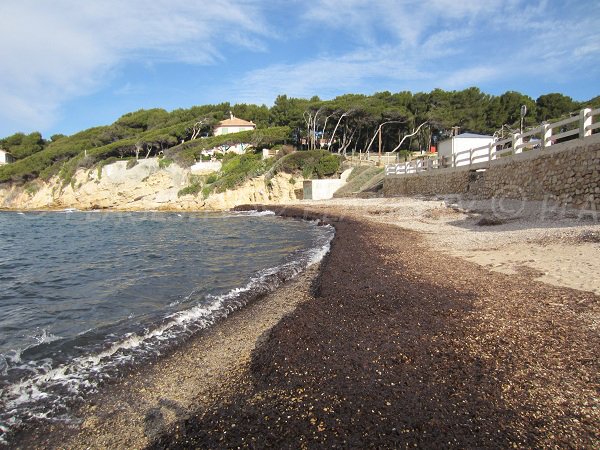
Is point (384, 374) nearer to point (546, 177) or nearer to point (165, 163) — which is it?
point (546, 177)

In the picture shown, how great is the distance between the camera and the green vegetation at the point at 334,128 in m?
47.4

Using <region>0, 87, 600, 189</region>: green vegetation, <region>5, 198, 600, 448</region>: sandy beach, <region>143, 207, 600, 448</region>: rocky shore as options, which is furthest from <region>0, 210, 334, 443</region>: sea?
<region>0, 87, 600, 189</region>: green vegetation

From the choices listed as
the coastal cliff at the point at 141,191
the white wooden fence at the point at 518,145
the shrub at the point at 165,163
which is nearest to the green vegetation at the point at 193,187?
the coastal cliff at the point at 141,191

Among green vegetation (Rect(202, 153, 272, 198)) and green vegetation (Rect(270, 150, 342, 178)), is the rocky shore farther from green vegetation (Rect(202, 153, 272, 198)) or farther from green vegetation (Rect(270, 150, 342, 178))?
green vegetation (Rect(202, 153, 272, 198))

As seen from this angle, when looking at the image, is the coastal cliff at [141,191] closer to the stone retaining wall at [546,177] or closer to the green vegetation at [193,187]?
the green vegetation at [193,187]

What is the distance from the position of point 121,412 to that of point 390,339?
287cm

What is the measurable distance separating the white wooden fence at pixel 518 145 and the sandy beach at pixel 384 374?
6.72 metres

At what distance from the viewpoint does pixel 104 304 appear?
682 cm

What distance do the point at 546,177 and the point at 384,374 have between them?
12.8 m

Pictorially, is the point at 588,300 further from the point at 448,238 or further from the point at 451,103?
the point at 451,103

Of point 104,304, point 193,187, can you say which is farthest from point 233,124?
point 104,304

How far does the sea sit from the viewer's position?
13.3ft

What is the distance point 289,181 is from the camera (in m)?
42.3

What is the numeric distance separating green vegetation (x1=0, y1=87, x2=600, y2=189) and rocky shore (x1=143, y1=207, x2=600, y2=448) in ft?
121
